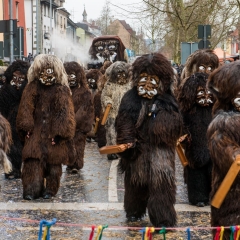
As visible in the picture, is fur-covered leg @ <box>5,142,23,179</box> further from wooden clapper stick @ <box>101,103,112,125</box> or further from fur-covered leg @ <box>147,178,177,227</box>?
fur-covered leg @ <box>147,178,177,227</box>

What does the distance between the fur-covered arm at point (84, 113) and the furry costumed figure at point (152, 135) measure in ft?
14.8

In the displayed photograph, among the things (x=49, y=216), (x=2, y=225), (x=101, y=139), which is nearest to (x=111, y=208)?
(x=49, y=216)

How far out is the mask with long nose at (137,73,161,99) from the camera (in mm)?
7215

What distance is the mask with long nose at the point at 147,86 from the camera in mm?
7215

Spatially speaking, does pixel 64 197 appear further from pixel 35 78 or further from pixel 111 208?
pixel 35 78

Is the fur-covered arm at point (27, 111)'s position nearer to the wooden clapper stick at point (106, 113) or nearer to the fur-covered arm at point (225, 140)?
the wooden clapper stick at point (106, 113)

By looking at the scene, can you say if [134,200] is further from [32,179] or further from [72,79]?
[72,79]

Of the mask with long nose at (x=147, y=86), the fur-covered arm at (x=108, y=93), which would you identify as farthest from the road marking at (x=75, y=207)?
the fur-covered arm at (x=108, y=93)

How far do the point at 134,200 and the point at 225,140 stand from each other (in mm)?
2509

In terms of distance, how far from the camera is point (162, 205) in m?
7.01

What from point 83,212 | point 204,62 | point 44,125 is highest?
point 204,62

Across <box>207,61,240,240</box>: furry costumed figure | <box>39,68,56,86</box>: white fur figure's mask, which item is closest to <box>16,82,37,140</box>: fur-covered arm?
<box>39,68,56,86</box>: white fur figure's mask

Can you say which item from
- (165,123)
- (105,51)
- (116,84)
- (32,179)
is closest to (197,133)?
(165,123)

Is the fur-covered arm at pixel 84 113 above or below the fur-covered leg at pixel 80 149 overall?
above
